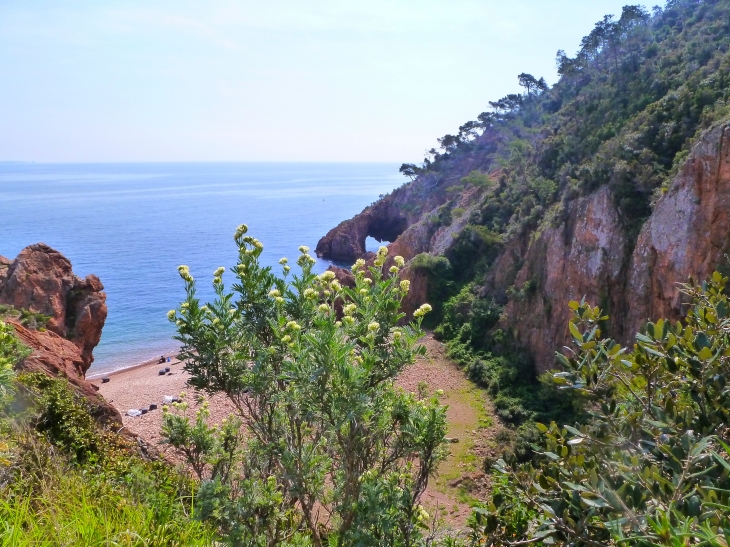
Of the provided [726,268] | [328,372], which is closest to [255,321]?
[328,372]

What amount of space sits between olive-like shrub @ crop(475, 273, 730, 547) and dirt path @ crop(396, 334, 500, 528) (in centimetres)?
724

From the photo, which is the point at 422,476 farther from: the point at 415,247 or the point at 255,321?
the point at 415,247

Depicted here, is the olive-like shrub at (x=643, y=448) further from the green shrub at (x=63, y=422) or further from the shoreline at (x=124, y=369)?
the shoreline at (x=124, y=369)

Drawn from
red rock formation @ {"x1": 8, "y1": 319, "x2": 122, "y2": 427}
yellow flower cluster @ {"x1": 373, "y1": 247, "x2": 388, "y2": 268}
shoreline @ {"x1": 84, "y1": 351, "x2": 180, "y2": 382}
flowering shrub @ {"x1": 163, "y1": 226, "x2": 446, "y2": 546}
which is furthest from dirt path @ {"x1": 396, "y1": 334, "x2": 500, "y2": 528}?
shoreline @ {"x1": 84, "y1": 351, "x2": 180, "y2": 382}

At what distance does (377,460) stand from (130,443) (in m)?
7.42

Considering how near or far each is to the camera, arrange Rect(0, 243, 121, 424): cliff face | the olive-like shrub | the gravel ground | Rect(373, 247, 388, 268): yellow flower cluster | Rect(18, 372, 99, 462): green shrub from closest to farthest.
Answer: the olive-like shrub
Rect(373, 247, 388, 268): yellow flower cluster
Rect(18, 372, 99, 462): green shrub
the gravel ground
Rect(0, 243, 121, 424): cliff face

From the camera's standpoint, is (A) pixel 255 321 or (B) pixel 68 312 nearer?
(A) pixel 255 321

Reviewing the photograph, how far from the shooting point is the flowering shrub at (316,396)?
379cm

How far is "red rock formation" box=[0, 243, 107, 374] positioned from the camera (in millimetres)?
20797

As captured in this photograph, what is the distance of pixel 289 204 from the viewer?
360ft

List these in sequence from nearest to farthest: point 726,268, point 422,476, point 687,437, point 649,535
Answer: point 649,535, point 687,437, point 422,476, point 726,268

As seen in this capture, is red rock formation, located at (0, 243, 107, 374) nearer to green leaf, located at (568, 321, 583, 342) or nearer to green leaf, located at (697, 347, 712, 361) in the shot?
green leaf, located at (568, 321, 583, 342)

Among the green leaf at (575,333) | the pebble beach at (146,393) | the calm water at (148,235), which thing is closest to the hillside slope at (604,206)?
the pebble beach at (146,393)

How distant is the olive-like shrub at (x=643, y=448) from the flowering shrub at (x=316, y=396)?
1.14 m
